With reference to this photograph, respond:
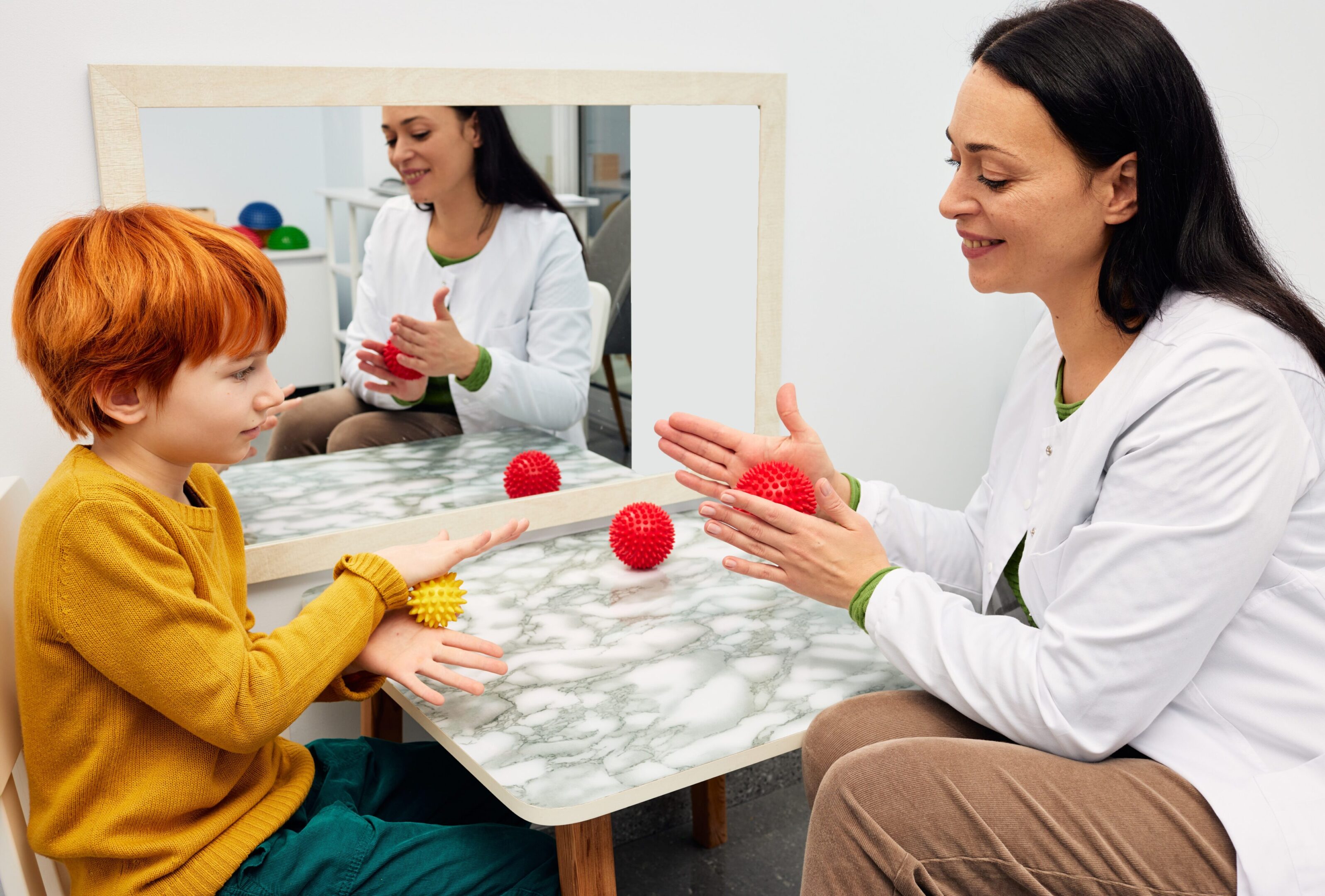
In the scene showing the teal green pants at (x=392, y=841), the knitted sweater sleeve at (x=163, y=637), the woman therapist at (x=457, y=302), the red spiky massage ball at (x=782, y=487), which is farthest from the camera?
the woman therapist at (x=457, y=302)

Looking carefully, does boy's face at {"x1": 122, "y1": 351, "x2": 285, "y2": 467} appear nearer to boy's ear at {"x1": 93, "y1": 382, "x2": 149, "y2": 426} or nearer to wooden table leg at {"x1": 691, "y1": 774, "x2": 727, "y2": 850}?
boy's ear at {"x1": 93, "y1": 382, "x2": 149, "y2": 426}

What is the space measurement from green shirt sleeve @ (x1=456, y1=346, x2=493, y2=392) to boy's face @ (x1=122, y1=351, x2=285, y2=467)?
0.43 m

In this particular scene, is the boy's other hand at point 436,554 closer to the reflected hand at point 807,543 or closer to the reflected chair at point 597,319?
the reflected hand at point 807,543

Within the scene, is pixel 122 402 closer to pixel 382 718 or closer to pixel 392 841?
pixel 392 841

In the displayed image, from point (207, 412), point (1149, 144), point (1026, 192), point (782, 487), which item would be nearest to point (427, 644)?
point (207, 412)

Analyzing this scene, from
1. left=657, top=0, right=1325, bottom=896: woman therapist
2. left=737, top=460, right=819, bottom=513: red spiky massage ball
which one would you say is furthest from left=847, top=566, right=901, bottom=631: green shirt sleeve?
left=737, top=460, right=819, bottom=513: red spiky massage ball

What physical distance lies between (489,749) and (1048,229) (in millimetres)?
746

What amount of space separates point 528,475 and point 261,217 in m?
0.48

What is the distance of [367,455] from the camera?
1438mm

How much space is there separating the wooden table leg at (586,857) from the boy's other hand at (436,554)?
29 cm

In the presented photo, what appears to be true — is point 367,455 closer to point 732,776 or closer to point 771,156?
point 771,156

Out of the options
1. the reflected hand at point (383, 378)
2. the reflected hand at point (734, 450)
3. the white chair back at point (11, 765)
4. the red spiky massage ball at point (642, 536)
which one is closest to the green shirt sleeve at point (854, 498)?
the reflected hand at point (734, 450)

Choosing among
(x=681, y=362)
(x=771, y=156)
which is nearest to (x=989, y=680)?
(x=681, y=362)

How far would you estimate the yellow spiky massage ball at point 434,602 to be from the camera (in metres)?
1.14
